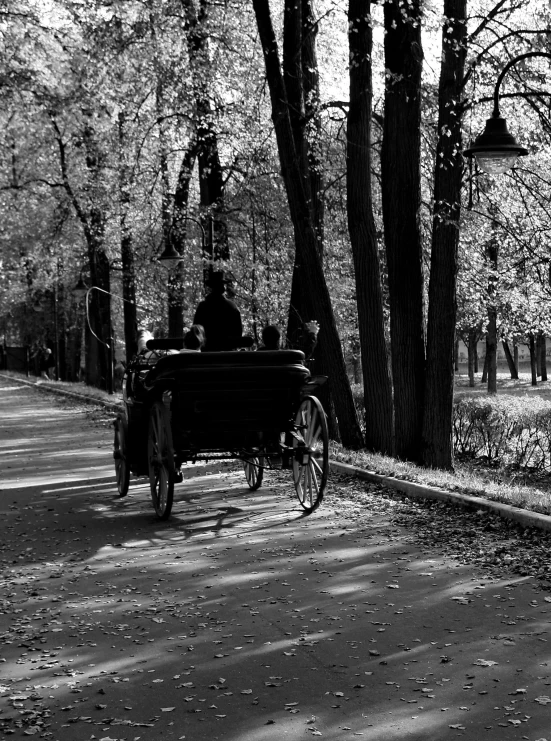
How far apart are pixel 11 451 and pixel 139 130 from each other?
37.6 feet

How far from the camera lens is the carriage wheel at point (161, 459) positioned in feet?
30.7

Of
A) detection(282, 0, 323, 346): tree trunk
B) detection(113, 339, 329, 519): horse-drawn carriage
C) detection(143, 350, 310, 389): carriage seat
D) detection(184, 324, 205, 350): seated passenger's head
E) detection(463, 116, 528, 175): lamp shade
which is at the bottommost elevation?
detection(113, 339, 329, 519): horse-drawn carriage

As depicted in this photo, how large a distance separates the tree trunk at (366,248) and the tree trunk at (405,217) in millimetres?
559

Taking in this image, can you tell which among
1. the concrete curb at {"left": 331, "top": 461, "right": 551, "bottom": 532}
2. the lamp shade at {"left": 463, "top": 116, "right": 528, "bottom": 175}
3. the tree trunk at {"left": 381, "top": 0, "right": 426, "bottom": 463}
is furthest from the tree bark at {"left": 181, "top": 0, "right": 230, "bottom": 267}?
the lamp shade at {"left": 463, "top": 116, "right": 528, "bottom": 175}

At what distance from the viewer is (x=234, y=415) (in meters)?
9.78

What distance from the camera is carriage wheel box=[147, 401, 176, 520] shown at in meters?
9.37

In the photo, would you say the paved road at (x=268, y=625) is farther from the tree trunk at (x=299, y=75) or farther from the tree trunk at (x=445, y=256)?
the tree trunk at (x=299, y=75)

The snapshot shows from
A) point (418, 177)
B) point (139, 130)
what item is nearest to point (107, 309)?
point (139, 130)

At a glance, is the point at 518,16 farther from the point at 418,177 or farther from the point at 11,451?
the point at 11,451

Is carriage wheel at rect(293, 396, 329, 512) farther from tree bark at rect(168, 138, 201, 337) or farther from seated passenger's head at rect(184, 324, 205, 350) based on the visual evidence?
tree bark at rect(168, 138, 201, 337)

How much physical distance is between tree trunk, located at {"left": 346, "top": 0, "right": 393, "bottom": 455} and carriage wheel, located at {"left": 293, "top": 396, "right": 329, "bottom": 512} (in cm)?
588

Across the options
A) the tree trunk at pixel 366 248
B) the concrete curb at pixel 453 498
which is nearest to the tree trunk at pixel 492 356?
the tree trunk at pixel 366 248

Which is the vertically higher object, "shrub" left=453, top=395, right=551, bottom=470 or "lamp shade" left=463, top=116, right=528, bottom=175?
"lamp shade" left=463, top=116, right=528, bottom=175

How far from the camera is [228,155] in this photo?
25.9 metres
